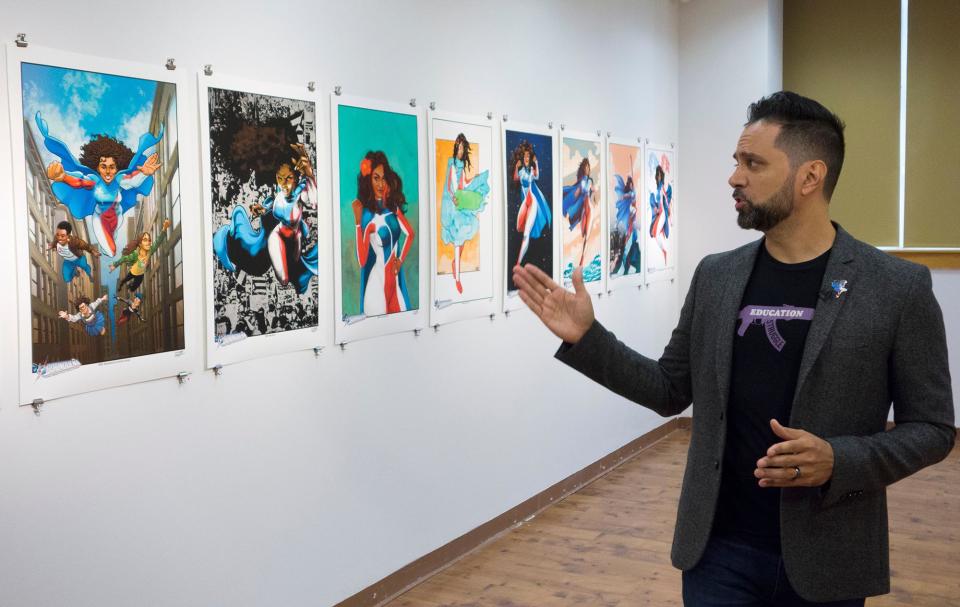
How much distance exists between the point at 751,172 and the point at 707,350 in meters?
0.48

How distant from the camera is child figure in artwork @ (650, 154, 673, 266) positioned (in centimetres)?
832

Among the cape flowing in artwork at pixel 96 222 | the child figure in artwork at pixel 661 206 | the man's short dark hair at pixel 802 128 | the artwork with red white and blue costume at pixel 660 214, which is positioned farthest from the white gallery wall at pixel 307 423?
the man's short dark hair at pixel 802 128

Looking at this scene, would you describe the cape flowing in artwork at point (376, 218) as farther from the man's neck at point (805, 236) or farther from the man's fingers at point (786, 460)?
the man's fingers at point (786, 460)

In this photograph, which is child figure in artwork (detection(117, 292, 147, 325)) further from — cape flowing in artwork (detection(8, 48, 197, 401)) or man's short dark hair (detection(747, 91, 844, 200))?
man's short dark hair (detection(747, 91, 844, 200))

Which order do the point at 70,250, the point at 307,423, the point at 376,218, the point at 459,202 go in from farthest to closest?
1. the point at 459,202
2. the point at 376,218
3. the point at 307,423
4. the point at 70,250

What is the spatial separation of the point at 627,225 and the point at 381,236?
3.43 m

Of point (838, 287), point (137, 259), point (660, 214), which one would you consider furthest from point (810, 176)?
point (660, 214)

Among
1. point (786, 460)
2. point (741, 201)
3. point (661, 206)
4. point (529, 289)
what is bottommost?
point (786, 460)

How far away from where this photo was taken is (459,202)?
5.40 m

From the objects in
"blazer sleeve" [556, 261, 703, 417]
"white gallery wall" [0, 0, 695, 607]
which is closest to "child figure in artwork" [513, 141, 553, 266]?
"white gallery wall" [0, 0, 695, 607]

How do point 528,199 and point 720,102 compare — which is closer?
point 528,199

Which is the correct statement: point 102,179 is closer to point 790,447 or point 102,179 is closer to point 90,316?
point 90,316

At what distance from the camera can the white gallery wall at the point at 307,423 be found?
125 inches

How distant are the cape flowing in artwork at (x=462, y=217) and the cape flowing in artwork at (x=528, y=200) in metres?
0.16
